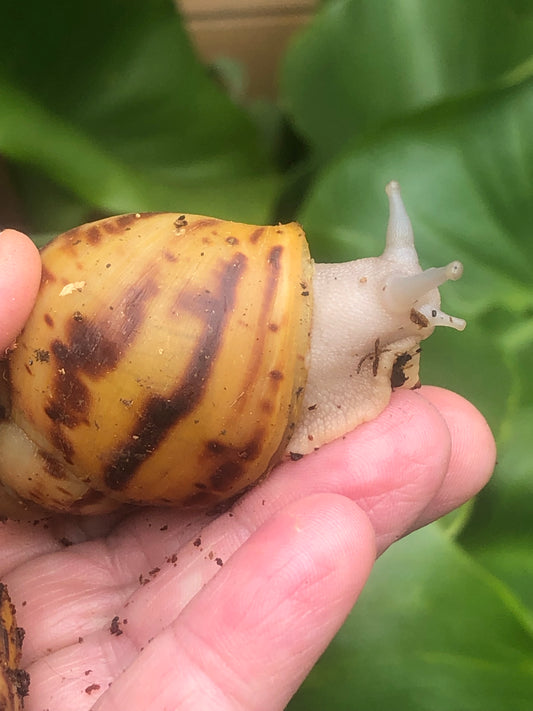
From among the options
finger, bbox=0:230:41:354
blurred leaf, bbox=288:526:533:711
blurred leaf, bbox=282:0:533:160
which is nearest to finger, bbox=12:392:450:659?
blurred leaf, bbox=288:526:533:711

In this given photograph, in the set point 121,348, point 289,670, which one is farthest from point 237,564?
point 121,348

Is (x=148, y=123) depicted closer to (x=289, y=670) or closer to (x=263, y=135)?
(x=263, y=135)

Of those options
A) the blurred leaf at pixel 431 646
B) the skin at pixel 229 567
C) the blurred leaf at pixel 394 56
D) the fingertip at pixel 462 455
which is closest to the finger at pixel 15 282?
the skin at pixel 229 567

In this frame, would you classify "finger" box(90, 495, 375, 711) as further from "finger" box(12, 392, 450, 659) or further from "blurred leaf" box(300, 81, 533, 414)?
"blurred leaf" box(300, 81, 533, 414)

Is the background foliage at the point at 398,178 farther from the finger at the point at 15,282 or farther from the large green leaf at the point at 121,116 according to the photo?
the finger at the point at 15,282

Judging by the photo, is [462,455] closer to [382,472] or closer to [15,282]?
[382,472]

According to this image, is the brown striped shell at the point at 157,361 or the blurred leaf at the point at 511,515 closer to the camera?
the brown striped shell at the point at 157,361
